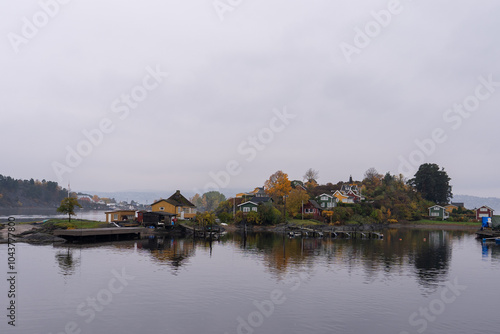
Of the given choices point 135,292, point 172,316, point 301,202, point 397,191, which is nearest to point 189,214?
point 301,202

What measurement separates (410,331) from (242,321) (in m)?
11.3

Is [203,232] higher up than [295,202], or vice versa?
[295,202]

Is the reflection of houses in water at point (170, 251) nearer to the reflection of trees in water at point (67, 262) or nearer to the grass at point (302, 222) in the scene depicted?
the reflection of trees in water at point (67, 262)

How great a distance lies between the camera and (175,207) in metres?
98.6

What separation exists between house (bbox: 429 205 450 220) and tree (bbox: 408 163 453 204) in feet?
51.3

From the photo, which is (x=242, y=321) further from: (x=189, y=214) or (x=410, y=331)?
(x=189, y=214)

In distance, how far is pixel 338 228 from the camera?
111938 millimetres

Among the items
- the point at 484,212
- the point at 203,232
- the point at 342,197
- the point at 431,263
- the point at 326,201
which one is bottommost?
the point at 431,263

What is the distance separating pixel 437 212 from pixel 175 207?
109 meters

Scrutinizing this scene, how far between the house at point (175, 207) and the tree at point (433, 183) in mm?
113662

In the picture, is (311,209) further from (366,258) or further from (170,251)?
(170,251)

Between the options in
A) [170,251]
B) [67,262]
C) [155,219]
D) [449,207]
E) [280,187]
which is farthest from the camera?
[449,207]

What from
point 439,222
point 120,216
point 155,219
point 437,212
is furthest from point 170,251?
point 437,212

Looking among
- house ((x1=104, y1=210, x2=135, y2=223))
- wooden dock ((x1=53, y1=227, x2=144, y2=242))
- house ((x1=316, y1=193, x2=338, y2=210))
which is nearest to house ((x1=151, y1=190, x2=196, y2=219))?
house ((x1=104, y1=210, x2=135, y2=223))
